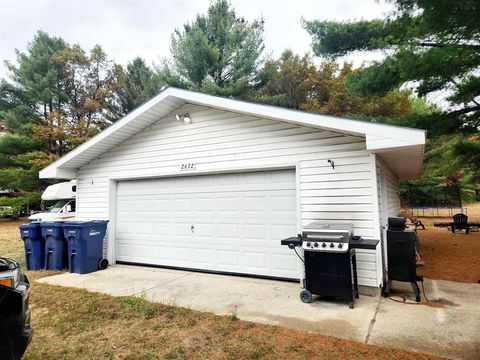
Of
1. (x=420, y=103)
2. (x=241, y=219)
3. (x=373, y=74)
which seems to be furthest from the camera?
(x=420, y=103)

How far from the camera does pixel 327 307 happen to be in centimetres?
405

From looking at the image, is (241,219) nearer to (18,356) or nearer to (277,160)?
(277,160)

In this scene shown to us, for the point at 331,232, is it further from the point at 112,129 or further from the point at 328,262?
the point at 112,129

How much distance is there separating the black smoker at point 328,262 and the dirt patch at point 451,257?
2.82 metres

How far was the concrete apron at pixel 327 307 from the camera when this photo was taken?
10.2ft

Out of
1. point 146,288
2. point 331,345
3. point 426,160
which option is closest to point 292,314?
point 331,345

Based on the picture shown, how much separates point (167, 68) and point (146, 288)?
16.1 meters

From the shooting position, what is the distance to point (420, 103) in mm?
21891

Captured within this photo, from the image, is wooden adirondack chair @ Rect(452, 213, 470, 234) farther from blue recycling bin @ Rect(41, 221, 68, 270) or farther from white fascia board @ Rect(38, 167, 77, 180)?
white fascia board @ Rect(38, 167, 77, 180)

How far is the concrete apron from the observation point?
10.2 ft

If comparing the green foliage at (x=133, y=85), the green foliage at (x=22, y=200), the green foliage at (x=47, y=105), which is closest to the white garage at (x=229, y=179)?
the green foliage at (x=22, y=200)

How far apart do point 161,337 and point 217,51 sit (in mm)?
16235

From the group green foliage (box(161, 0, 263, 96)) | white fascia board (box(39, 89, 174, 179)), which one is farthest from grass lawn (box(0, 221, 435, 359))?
green foliage (box(161, 0, 263, 96))

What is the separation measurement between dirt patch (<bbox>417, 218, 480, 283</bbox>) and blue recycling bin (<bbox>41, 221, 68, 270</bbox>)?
7.90 m
